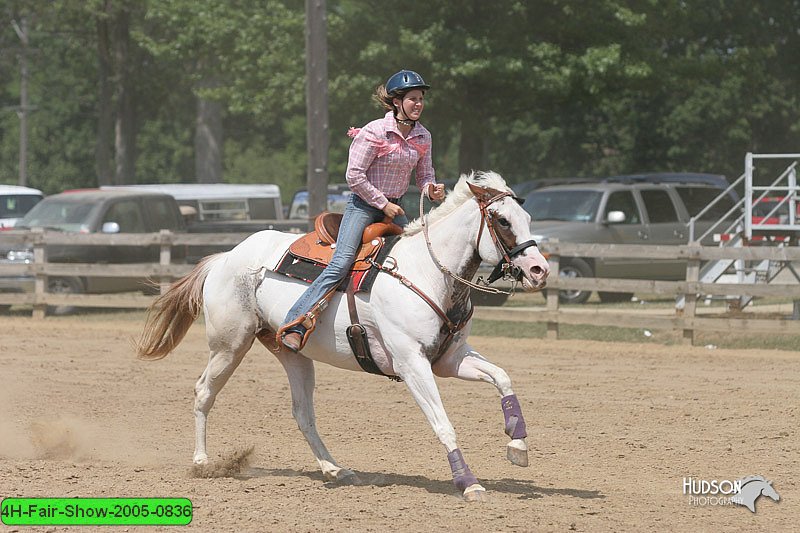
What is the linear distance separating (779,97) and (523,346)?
33.7 metres

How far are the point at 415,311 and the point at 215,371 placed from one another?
1757 millimetres

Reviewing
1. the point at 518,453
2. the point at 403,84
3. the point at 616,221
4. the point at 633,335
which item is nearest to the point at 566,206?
the point at 616,221

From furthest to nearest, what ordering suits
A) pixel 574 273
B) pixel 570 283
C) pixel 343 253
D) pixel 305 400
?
pixel 574 273 → pixel 570 283 → pixel 305 400 → pixel 343 253

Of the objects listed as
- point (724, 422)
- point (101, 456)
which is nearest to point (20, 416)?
point (101, 456)

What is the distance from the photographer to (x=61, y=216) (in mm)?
20625

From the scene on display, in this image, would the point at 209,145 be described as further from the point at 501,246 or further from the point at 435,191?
the point at 501,246

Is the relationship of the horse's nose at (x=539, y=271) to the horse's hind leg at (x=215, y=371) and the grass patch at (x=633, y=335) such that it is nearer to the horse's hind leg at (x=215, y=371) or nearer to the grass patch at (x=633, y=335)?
the horse's hind leg at (x=215, y=371)

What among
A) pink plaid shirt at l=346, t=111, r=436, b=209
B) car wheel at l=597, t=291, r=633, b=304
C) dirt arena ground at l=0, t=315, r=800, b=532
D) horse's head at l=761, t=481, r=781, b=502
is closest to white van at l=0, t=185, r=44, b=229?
dirt arena ground at l=0, t=315, r=800, b=532

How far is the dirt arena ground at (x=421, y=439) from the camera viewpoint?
6.59 meters

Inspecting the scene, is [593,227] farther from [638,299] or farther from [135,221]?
[135,221]

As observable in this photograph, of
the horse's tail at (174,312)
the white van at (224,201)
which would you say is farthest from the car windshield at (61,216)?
the horse's tail at (174,312)

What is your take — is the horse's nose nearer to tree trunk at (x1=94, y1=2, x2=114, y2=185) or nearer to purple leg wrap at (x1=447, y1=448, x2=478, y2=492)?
purple leg wrap at (x1=447, y1=448, x2=478, y2=492)

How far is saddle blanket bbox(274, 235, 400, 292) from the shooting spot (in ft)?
23.8

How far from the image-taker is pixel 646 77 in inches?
1071
